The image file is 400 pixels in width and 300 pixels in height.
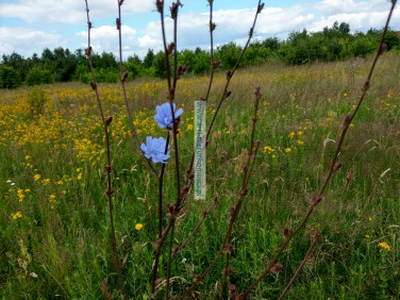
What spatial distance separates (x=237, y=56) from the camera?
61.9 feet

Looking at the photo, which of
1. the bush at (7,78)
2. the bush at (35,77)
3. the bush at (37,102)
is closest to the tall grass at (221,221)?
the bush at (37,102)

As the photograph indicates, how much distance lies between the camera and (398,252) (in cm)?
184

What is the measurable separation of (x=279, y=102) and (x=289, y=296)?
409 cm

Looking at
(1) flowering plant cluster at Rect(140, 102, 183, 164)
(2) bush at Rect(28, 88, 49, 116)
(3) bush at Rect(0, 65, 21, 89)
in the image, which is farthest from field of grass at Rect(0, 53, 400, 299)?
(3) bush at Rect(0, 65, 21, 89)

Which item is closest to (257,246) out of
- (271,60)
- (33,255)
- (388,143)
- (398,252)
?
(398,252)

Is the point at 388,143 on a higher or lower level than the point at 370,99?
lower

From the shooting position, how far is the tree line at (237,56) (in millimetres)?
16406

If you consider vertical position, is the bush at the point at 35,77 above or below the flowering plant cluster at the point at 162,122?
above

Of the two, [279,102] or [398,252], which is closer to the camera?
[398,252]

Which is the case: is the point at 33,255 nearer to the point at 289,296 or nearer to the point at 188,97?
the point at 289,296

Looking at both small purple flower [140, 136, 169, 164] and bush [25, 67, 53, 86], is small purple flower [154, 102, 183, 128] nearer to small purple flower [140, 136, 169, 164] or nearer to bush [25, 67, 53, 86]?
small purple flower [140, 136, 169, 164]

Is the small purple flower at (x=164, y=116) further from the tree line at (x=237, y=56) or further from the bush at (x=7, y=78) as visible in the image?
the bush at (x=7, y=78)

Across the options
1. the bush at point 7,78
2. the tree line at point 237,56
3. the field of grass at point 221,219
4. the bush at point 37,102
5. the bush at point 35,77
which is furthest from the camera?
the bush at point 7,78

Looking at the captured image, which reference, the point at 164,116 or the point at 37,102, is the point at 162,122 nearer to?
the point at 164,116
